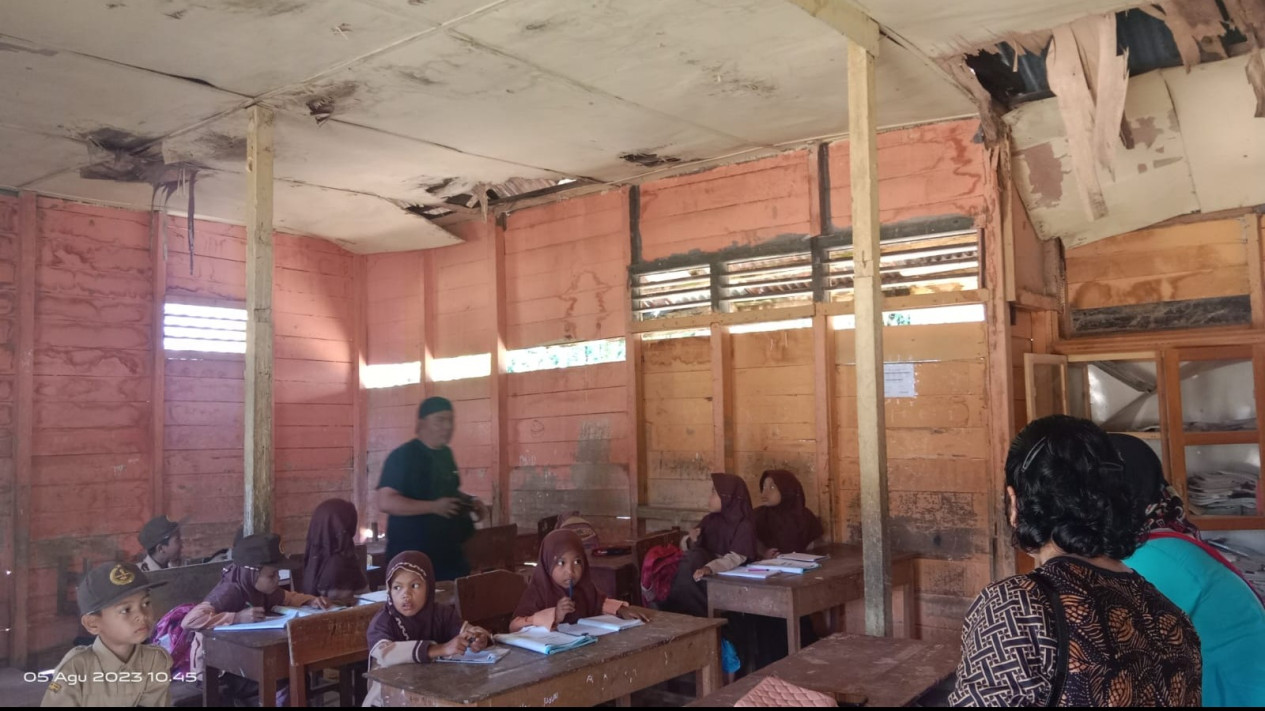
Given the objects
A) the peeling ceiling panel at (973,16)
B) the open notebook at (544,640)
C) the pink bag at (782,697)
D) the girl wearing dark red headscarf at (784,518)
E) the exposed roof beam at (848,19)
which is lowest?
the open notebook at (544,640)

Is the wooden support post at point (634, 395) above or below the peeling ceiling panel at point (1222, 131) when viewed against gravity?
below

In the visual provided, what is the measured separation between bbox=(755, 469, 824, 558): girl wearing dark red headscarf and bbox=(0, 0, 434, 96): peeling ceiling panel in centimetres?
341

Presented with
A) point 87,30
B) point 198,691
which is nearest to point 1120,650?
point 198,691

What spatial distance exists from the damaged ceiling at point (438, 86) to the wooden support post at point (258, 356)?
0.58 meters

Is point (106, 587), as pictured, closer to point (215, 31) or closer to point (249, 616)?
point (249, 616)

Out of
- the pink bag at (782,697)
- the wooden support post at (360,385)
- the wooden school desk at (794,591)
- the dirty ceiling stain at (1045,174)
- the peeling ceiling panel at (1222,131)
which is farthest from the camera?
the wooden support post at (360,385)

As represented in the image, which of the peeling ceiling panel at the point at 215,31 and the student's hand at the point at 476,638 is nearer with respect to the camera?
the student's hand at the point at 476,638

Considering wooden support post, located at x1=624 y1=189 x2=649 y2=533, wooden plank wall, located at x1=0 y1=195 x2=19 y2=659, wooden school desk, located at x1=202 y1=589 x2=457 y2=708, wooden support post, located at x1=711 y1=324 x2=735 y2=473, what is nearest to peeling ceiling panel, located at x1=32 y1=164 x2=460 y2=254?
wooden plank wall, located at x1=0 y1=195 x2=19 y2=659

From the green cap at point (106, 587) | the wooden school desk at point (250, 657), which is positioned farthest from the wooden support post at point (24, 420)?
the green cap at point (106, 587)

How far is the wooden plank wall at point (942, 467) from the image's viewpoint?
5309 mm

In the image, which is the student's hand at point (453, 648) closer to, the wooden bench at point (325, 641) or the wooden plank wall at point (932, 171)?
the wooden bench at point (325, 641)

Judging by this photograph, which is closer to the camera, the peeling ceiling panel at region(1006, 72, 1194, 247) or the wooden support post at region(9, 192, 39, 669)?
the peeling ceiling panel at region(1006, 72, 1194, 247)

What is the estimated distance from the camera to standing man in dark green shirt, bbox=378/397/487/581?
507 centimetres

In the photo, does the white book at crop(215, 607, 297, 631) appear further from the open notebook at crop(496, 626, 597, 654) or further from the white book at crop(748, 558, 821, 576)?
the white book at crop(748, 558, 821, 576)
